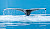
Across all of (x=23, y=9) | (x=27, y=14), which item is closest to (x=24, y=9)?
(x=23, y=9)

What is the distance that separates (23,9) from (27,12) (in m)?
0.43

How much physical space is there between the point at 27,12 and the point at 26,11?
0.15m

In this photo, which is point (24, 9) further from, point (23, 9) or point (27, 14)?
point (27, 14)

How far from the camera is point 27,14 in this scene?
7609 mm

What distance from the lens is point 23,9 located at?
23.5 ft

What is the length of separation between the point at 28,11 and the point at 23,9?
43 cm

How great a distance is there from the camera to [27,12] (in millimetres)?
7395

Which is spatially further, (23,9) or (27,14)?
(27,14)

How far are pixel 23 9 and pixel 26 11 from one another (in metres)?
0.29

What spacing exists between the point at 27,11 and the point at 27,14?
1.24 feet

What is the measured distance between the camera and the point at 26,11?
7.29 metres

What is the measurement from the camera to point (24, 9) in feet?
23.4
